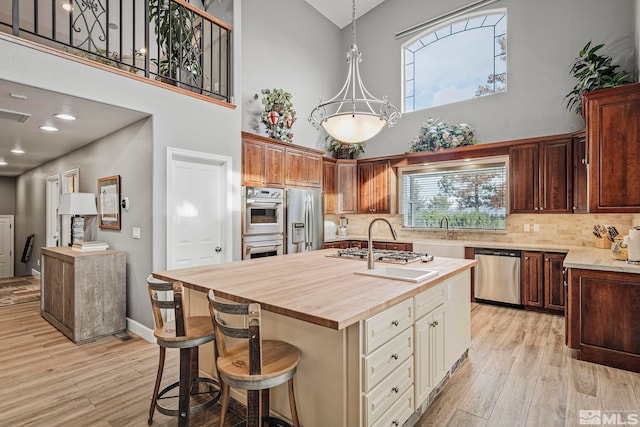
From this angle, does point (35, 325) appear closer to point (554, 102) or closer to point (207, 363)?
point (207, 363)

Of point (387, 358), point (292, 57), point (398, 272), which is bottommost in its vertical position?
point (387, 358)

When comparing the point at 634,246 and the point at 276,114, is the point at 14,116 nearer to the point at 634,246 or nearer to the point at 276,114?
the point at 276,114

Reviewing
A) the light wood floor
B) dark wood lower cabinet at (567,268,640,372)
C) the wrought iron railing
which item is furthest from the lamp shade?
dark wood lower cabinet at (567,268,640,372)

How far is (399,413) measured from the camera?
189cm

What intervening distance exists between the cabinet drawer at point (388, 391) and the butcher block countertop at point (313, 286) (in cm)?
42

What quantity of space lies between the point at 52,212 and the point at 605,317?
844 cm

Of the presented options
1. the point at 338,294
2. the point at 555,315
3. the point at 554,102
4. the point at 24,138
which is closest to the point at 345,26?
the point at 554,102

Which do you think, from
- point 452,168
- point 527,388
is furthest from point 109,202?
point 452,168

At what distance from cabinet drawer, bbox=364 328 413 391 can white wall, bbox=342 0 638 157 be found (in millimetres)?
4579

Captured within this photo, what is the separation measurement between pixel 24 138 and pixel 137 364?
3.57m

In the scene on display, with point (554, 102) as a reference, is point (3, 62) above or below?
below

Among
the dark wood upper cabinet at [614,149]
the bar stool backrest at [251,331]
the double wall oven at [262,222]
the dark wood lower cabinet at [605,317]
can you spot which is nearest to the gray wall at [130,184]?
the double wall oven at [262,222]

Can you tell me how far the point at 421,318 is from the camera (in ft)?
7.00

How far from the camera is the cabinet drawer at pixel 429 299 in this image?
2.09m
